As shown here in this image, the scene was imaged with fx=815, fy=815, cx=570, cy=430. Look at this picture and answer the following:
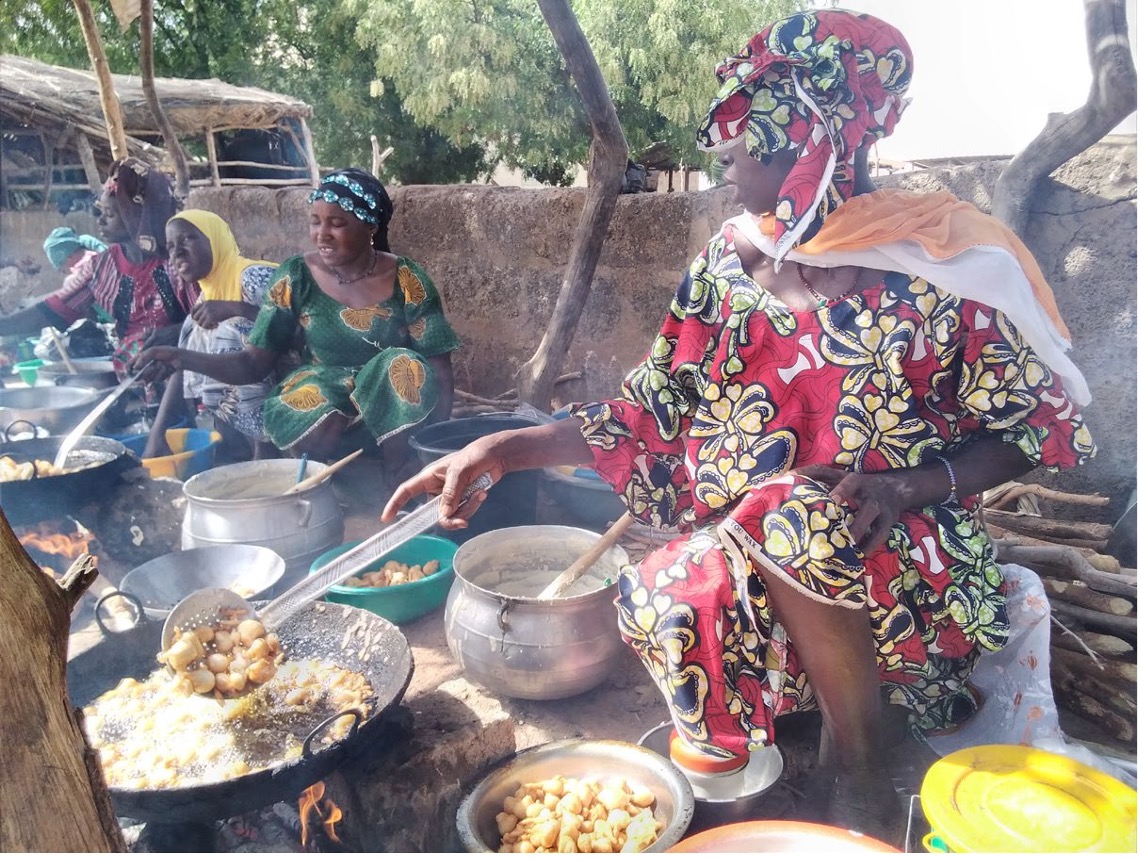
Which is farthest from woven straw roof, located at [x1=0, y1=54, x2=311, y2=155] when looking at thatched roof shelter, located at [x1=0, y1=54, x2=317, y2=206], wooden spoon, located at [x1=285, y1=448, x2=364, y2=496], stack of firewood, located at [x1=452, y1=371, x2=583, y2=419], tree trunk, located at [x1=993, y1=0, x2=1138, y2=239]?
tree trunk, located at [x1=993, y1=0, x2=1138, y2=239]

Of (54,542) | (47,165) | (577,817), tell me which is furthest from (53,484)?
(47,165)

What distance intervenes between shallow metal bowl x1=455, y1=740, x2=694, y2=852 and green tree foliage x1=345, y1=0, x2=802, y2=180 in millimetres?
2718

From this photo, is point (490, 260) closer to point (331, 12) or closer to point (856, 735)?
point (331, 12)

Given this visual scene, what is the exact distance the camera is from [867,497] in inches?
57.9

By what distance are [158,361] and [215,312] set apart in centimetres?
43

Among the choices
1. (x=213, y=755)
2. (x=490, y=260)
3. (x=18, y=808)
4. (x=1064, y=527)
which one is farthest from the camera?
(x=490, y=260)

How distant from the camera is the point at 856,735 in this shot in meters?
1.54

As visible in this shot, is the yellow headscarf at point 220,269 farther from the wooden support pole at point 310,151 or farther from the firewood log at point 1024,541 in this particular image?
the wooden support pole at point 310,151

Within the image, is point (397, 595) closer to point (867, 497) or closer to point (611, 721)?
point (611, 721)

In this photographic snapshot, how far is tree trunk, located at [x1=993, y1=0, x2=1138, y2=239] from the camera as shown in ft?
6.43

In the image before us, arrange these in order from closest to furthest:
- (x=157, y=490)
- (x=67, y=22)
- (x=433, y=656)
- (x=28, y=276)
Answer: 1. (x=433, y=656)
2. (x=157, y=490)
3. (x=67, y=22)
4. (x=28, y=276)

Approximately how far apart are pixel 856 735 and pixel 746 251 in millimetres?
1004

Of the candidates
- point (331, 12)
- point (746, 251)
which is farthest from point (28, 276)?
point (746, 251)

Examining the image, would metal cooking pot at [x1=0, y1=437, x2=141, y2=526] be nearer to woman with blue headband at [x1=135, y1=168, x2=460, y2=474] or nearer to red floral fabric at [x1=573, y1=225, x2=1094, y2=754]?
woman with blue headband at [x1=135, y1=168, x2=460, y2=474]
